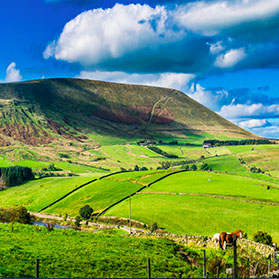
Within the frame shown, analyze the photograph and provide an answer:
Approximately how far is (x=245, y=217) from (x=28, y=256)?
66746 millimetres

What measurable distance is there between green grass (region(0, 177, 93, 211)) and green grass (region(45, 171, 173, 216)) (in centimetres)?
784

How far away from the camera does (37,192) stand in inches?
6083

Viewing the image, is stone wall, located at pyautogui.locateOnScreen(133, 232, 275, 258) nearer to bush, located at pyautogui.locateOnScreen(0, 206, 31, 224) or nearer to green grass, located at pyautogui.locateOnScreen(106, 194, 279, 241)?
green grass, located at pyautogui.locateOnScreen(106, 194, 279, 241)

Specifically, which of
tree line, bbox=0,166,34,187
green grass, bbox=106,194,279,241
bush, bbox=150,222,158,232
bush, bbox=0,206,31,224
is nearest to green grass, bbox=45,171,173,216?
green grass, bbox=106,194,279,241

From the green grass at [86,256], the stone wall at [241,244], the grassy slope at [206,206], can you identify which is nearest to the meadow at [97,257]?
the green grass at [86,256]

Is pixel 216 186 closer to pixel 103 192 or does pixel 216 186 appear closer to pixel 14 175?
pixel 103 192

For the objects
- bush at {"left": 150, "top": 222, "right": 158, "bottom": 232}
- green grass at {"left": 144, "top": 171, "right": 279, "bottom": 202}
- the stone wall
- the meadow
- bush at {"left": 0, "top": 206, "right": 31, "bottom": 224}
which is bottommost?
bush at {"left": 150, "top": 222, "right": 158, "bottom": 232}

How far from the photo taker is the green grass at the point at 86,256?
2850 centimetres

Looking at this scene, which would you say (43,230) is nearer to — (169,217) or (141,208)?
(169,217)

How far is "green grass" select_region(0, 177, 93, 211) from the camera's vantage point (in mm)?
142125

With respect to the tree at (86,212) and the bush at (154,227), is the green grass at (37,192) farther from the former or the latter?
the bush at (154,227)

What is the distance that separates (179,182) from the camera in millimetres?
137750

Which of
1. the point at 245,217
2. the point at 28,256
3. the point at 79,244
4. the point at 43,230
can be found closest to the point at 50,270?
the point at 28,256

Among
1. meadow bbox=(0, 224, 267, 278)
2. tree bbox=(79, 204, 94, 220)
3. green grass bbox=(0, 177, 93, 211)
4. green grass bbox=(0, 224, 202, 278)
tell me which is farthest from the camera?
green grass bbox=(0, 177, 93, 211)
